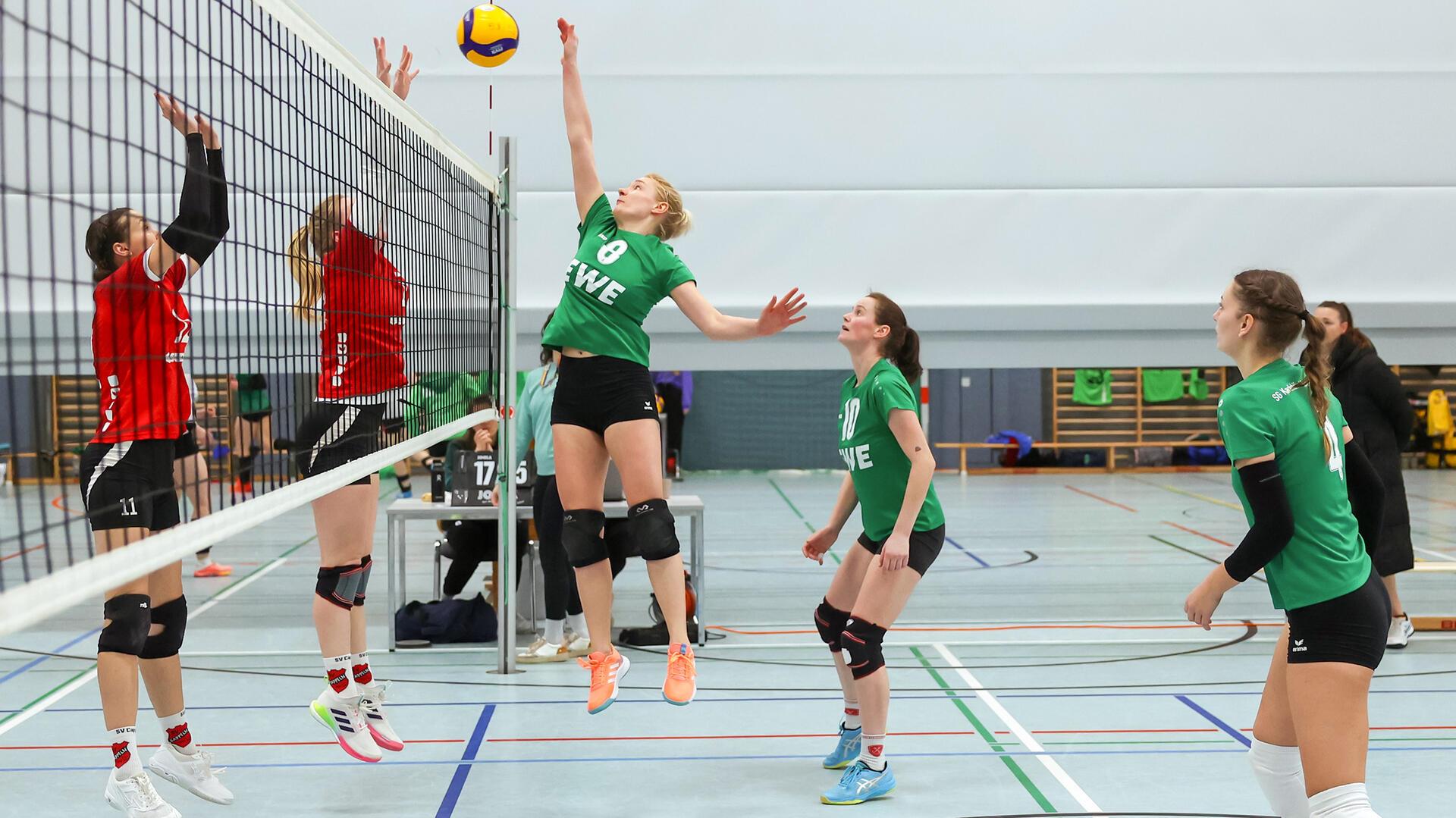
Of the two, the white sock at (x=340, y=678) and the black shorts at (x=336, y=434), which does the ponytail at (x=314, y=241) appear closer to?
the black shorts at (x=336, y=434)

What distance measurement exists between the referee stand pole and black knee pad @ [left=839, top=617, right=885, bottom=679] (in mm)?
2426

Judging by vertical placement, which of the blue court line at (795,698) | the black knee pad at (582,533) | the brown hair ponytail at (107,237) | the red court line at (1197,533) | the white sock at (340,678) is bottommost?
the red court line at (1197,533)

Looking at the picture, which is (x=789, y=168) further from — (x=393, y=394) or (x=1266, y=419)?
(x=1266, y=419)

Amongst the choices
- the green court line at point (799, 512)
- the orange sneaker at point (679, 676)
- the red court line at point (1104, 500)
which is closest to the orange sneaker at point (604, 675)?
the orange sneaker at point (679, 676)

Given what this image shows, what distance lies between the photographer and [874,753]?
4.36m

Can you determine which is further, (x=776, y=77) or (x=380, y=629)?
(x=380, y=629)

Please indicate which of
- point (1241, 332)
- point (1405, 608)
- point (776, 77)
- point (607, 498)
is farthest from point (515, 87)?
point (1405, 608)

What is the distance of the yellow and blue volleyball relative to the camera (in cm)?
493

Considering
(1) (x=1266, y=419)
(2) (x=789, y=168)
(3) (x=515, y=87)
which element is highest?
(3) (x=515, y=87)

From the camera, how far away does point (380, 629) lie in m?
7.47

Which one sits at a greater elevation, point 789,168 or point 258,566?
point 789,168

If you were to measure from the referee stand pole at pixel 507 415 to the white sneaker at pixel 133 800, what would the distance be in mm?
2506

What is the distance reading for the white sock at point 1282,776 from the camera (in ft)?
10.4

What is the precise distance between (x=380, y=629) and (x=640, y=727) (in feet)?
8.94
